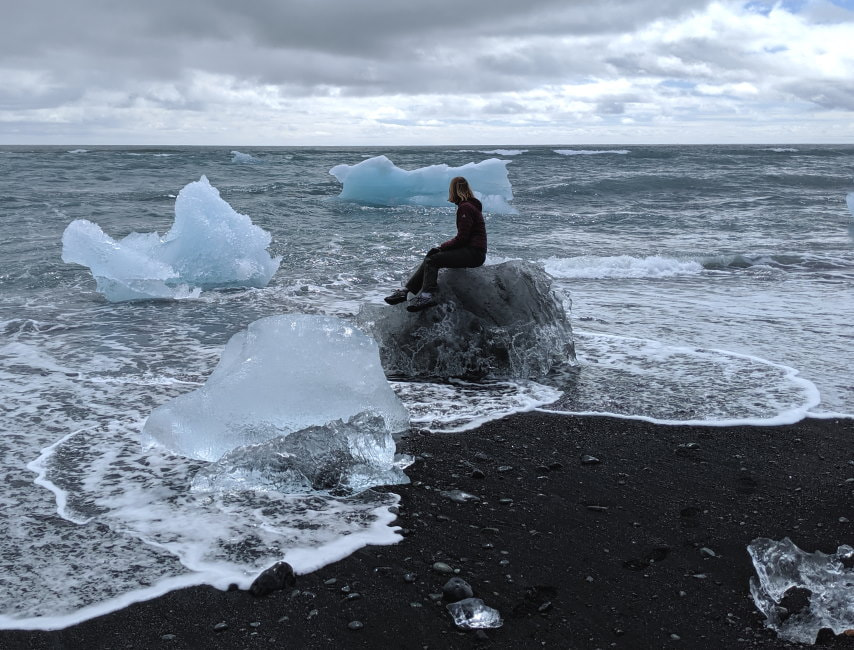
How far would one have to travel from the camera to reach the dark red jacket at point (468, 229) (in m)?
6.64

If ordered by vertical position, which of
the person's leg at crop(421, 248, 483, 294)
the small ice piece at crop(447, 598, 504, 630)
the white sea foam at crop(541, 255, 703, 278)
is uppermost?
the person's leg at crop(421, 248, 483, 294)

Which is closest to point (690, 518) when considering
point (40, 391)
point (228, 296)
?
point (40, 391)

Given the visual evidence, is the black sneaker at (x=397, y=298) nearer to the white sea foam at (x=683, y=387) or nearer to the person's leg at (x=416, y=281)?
the person's leg at (x=416, y=281)

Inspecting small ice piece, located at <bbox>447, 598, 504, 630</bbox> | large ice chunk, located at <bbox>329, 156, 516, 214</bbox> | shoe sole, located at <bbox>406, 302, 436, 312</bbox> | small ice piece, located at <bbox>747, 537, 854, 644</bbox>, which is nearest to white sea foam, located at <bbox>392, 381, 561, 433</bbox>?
shoe sole, located at <bbox>406, 302, 436, 312</bbox>

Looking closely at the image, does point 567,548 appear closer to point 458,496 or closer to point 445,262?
point 458,496

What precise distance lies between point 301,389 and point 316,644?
2.12 m

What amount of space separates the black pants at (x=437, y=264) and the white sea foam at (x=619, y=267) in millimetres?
5023

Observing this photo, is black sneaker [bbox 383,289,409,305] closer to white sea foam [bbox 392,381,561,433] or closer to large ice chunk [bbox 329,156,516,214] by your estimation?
white sea foam [bbox 392,381,561,433]

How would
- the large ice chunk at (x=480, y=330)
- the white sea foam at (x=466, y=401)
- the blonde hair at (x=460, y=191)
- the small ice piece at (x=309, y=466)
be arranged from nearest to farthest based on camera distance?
1. the small ice piece at (x=309, y=466)
2. the white sea foam at (x=466, y=401)
3. the large ice chunk at (x=480, y=330)
4. the blonde hair at (x=460, y=191)

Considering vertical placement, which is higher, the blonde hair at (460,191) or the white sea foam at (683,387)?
the blonde hair at (460,191)

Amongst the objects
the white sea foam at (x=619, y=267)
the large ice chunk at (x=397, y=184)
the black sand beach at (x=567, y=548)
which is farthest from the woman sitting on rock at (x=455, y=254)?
the large ice chunk at (x=397, y=184)

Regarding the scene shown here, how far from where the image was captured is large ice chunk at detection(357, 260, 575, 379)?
635cm

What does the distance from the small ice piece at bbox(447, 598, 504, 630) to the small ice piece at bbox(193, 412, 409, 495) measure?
3.98 feet

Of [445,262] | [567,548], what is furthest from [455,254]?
[567,548]
